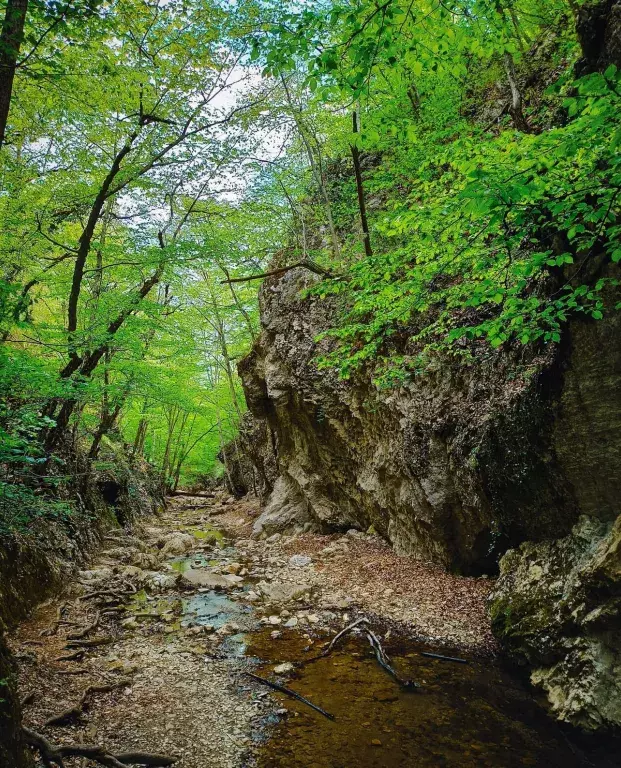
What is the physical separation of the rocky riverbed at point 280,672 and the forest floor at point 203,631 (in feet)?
0.09

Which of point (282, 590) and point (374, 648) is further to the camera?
point (282, 590)

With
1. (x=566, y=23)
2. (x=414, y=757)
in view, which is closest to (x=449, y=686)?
(x=414, y=757)

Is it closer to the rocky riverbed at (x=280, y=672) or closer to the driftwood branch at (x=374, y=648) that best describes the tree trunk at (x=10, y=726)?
the rocky riverbed at (x=280, y=672)

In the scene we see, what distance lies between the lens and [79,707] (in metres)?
4.87

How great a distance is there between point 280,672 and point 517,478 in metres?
4.71

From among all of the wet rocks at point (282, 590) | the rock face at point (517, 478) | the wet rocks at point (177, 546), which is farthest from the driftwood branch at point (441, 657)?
the wet rocks at point (177, 546)

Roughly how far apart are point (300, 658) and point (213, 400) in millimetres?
19959

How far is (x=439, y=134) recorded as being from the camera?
28.7ft

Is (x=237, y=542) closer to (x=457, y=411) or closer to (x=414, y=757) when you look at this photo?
(x=457, y=411)

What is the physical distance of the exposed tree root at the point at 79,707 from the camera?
458 cm

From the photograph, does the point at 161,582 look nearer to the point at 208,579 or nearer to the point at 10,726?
the point at 208,579

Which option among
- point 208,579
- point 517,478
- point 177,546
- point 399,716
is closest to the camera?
point 399,716

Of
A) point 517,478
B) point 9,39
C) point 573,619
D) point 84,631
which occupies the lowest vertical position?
point 84,631

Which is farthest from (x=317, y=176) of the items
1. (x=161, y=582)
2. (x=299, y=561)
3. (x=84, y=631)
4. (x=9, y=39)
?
(x=84, y=631)
